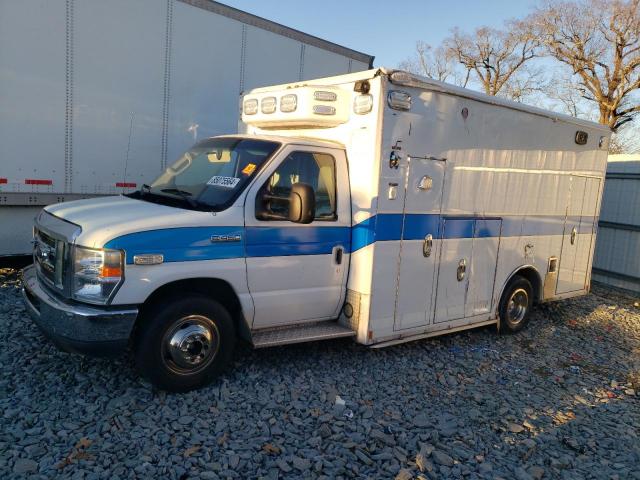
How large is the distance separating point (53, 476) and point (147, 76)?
17.4 ft

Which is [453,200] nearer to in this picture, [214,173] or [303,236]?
[303,236]

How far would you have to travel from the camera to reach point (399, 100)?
492 centimetres

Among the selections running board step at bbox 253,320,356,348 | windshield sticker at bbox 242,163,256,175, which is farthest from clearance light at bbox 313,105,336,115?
running board step at bbox 253,320,356,348

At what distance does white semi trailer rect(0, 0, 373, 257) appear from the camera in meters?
6.17

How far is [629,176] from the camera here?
10.4 meters

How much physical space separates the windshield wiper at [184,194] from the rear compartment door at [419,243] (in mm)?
2028

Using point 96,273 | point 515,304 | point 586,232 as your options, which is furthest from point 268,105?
point 586,232

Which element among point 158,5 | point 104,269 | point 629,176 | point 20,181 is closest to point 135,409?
point 104,269

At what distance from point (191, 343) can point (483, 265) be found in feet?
11.7

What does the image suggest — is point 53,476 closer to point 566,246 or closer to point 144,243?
point 144,243

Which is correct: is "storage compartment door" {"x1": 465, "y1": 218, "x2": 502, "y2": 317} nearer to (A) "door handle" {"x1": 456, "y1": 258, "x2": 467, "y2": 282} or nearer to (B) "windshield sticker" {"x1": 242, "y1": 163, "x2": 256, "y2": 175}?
(A) "door handle" {"x1": 456, "y1": 258, "x2": 467, "y2": 282}

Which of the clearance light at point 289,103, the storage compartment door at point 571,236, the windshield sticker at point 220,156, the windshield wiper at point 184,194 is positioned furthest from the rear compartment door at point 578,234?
the windshield wiper at point 184,194

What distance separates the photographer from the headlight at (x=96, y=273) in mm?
3805

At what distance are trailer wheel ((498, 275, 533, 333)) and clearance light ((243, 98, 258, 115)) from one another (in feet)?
12.4
